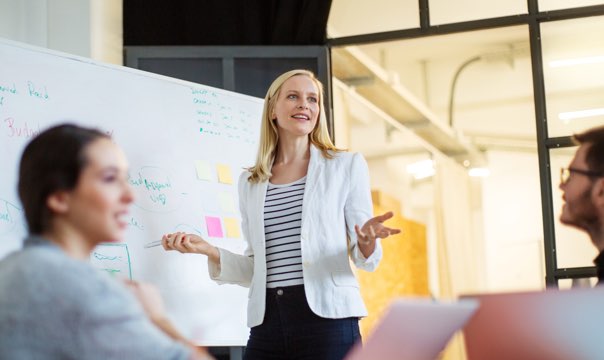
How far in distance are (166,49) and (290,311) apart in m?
2.05

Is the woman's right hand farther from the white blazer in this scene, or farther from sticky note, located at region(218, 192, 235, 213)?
sticky note, located at region(218, 192, 235, 213)

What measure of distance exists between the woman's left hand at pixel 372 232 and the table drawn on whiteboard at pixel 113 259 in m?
1.05

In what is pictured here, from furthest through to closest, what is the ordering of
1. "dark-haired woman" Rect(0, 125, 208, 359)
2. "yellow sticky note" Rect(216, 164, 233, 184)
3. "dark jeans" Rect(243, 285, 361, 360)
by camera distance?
"yellow sticky note" Rect(216, 164, 233, 184) < "dark jeans" Rect(243, 285, 361, 360) < "dark-haired woman" Rect(0, 125, 208, 359)

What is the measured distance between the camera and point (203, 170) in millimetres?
3760

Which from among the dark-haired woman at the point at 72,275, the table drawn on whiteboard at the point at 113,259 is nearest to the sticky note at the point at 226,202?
the table drawn on whiteboard at the point at 113,259

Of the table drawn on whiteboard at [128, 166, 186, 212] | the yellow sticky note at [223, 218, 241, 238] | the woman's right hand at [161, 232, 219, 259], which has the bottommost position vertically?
the woman's right hand at [161, 232, 219, 259]

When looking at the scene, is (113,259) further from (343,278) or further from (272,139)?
(343,278)

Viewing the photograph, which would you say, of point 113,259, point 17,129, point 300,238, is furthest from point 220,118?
point 300,238

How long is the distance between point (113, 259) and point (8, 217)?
437 mm

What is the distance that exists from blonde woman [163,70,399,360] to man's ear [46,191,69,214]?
1323 millimetres

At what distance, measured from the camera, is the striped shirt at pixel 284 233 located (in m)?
2.79

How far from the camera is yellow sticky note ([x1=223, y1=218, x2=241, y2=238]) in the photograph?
3.79 m

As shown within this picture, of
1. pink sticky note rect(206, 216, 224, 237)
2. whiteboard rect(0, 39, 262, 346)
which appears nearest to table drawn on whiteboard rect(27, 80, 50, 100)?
whiteboard rect(0, 39, 262, 346)

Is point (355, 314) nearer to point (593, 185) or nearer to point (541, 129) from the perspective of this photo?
point (593, 185)
